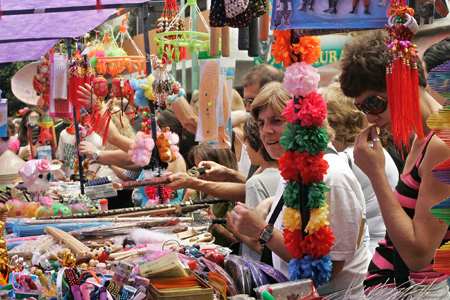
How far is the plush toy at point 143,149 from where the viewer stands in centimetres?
421

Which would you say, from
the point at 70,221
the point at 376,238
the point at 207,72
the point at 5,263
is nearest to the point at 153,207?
the point at 70,221

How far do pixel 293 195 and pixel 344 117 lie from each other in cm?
119

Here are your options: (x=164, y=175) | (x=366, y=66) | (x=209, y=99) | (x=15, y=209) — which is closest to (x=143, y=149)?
(x=164, y=175)

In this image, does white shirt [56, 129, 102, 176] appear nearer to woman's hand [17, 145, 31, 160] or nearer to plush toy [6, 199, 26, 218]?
woman's hand [17, 145, 31, 160]

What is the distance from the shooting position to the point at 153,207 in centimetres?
394

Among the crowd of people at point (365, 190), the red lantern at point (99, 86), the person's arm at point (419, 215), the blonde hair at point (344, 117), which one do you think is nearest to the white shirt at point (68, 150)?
the red lantern at point (99, 86)

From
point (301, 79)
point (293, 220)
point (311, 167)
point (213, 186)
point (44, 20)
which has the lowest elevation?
point (213, 186)

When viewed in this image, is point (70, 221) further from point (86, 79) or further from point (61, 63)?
point (61, 63)

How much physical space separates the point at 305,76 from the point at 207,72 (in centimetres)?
173

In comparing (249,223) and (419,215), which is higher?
(419,215)

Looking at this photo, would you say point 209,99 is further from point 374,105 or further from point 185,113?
point 374,105

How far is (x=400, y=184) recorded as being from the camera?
199cm

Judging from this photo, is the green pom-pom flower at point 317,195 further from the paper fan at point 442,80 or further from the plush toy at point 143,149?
the plush toy at point 143,149

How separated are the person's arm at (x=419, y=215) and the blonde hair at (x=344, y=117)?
130 cm
